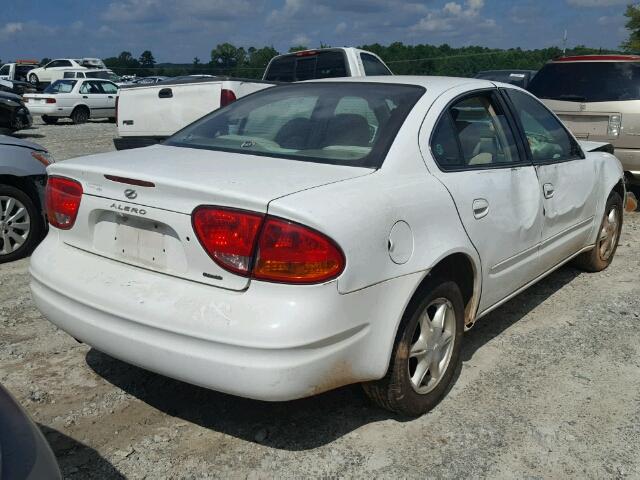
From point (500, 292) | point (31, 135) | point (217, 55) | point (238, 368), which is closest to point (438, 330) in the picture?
point (500, 292)

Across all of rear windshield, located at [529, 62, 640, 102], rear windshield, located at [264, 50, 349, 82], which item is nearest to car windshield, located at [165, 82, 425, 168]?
rear windshield, located at [529, 62, 640, 102]

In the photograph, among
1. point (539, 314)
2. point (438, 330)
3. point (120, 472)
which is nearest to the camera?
point (120, 472)

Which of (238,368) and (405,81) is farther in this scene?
(405,81)

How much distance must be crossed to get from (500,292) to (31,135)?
17.2m

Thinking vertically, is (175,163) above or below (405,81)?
below

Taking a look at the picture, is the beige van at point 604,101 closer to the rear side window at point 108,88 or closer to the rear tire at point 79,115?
the rear tire at point 79,115

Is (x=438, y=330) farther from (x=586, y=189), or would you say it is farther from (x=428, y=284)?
(x=586, y=189)

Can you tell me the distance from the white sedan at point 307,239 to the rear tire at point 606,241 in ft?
5.40

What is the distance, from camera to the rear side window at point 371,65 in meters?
10.3

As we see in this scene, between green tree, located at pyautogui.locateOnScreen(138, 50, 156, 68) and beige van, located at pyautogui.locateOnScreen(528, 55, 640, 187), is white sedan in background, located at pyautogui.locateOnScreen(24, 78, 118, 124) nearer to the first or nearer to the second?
beige van, located at pyautogui.locateOnScreen(528, 55, 640, 187)

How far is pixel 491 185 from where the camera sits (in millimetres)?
3420

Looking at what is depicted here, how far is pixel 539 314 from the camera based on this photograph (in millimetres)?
4570

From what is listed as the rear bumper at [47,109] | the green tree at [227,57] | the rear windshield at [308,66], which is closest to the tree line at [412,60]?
the green tree at [227,57]

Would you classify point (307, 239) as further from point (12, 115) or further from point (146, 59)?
point (146, 59)
